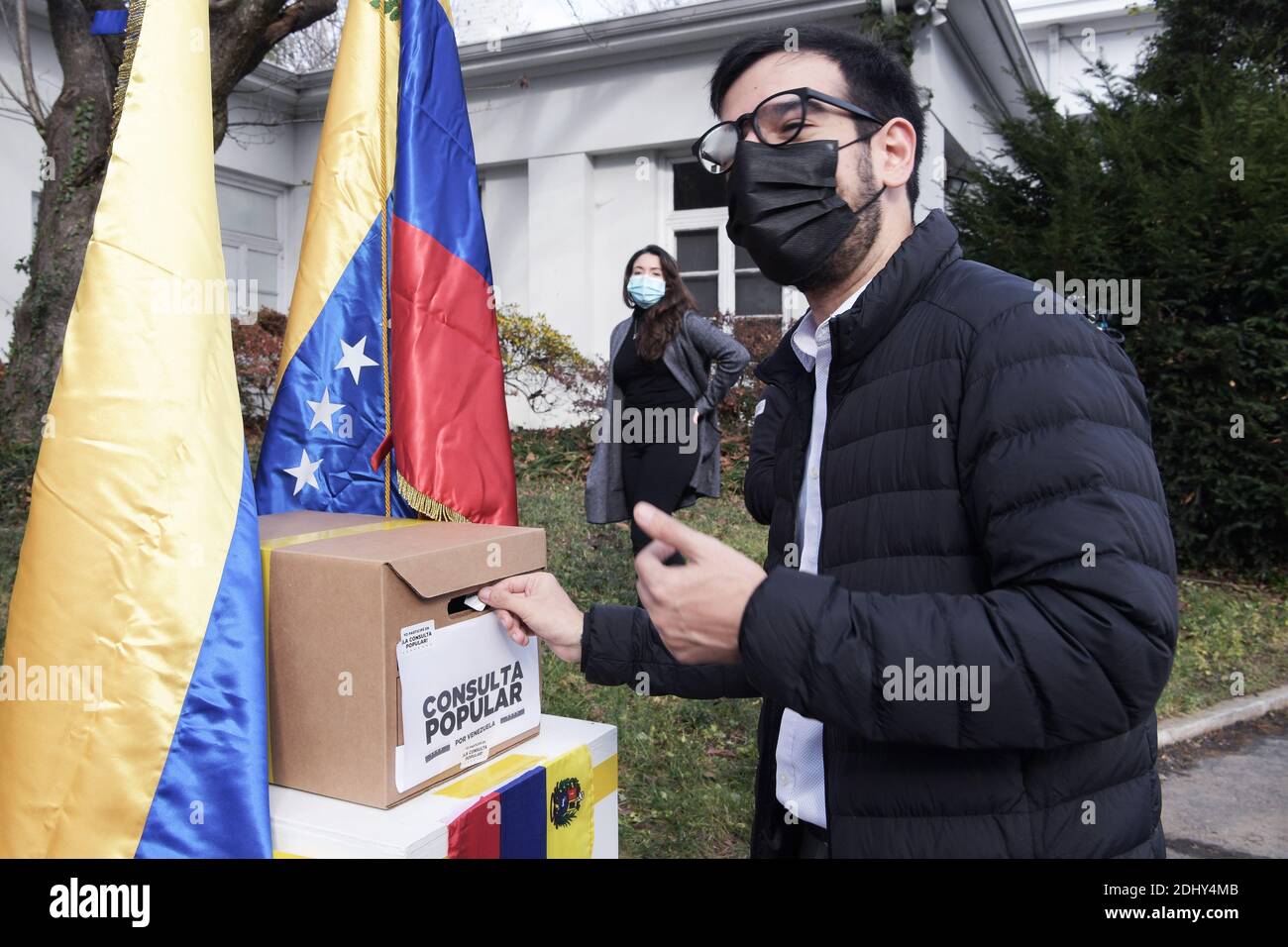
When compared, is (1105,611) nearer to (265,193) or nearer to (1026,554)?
(1026,554)

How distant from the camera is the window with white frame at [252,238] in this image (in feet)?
38.7

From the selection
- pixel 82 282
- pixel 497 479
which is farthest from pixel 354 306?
pixel 82 282

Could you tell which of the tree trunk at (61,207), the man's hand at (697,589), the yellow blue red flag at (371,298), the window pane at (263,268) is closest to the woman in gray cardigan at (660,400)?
the yellow blue red flag at (371,298)

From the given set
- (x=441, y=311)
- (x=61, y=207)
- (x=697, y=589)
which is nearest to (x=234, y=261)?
(x=61, y=207)

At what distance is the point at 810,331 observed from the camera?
1586 millimetres

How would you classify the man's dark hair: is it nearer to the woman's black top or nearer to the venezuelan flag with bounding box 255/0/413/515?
the venezuelan flag with bounding box 255/0/413/515

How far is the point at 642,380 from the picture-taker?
17.4 ft

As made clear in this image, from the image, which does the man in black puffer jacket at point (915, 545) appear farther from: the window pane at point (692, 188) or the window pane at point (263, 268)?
the window pane at point (263, 268)

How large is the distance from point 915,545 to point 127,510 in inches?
47.9

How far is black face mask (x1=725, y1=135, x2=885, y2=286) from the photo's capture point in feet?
4.91

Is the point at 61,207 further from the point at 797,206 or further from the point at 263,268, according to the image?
the point at 797,206

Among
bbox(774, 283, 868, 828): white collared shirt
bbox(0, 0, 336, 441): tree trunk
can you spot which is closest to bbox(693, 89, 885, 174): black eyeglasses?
bbox(774, 283, 868, 828): white collared shirt

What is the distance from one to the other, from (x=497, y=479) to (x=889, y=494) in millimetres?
1254

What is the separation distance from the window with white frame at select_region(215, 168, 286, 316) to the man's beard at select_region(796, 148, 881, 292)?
1129 cm
